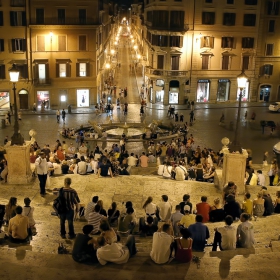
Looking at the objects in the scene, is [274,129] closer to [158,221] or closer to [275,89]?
[275,89]

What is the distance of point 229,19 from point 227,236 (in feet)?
141

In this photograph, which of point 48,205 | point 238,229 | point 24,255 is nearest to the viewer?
point 24,255

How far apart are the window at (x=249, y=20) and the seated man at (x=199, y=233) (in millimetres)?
43568

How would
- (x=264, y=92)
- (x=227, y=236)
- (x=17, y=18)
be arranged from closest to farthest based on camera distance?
(x=227, y=236) < (x=17, y=18) < (x=264, y=92)

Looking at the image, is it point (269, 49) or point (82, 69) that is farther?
point (269, 49)

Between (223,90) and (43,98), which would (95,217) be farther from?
(223,90)

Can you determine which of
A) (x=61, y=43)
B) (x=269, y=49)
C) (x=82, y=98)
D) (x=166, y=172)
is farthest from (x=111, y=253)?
(x=269, y=49)

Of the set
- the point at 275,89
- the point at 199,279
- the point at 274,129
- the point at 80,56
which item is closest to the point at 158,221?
the point at 199,279

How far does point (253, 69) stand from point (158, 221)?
42.6 metres

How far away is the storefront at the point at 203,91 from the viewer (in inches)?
2073

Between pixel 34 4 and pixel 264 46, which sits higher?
pixel 34 4

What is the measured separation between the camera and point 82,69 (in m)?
48.4

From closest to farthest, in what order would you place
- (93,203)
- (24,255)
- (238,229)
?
(24,255) → (238,229) → (93,203)

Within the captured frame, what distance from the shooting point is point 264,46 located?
5266 centimetres
